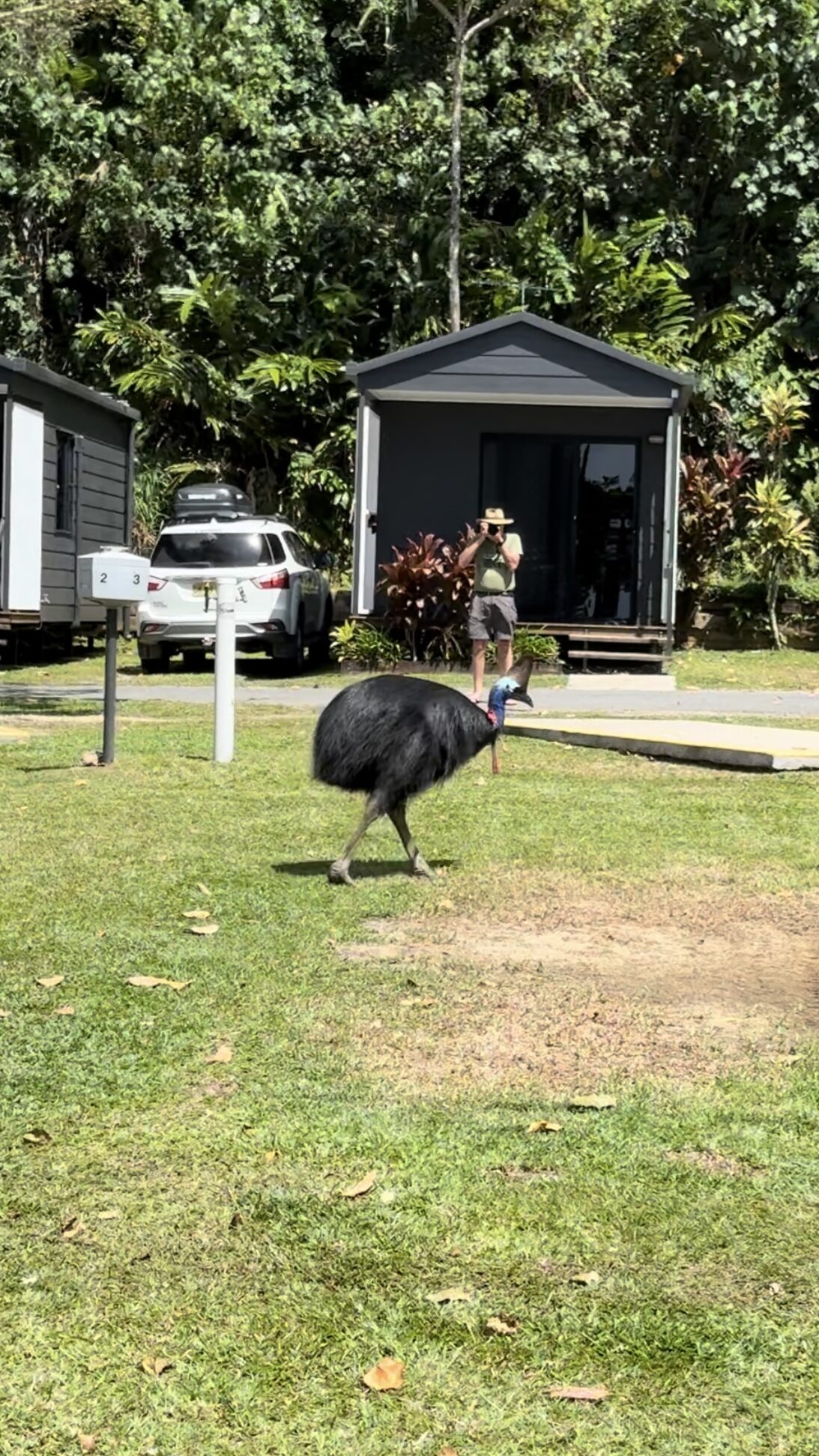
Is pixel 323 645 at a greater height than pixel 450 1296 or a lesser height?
greater

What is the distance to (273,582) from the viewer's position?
682 inches

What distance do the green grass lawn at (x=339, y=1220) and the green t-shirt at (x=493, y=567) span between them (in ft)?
26.1

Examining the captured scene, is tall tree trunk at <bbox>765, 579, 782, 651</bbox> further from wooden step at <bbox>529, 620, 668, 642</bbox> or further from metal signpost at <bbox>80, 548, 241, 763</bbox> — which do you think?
metal signpost at <bbox>80, 548, 241, 763</bbox>

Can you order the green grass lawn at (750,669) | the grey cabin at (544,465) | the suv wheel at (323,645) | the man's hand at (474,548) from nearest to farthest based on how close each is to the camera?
the man's hand at (474,548), the green grass lawn at (750,669), the grey cabin at (544,465), the suv wheel at (323,645)

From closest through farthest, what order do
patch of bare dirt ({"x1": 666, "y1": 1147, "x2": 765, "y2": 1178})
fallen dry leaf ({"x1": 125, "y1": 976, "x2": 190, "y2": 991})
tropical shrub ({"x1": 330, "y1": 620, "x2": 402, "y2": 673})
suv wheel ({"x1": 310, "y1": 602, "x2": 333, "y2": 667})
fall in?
patch of bare dirt ({"x1": 666, "y1": 1147, "x2": 765, "y2": 1178}), fallen dry leaf ({"x1": 125, "y1": 976, "x2": 190, "y2": 991}), tropical shrub ({"x1": 330, "y1": 620, "x2": 402, "y2": 673}), suv wheel ({"x1": 310, "y1": 602, "x2": 333, "y2": 667})

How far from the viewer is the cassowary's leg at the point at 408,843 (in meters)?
6.57

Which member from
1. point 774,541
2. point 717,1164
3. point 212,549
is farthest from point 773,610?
point 717,1164

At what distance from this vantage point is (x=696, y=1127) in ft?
12.5

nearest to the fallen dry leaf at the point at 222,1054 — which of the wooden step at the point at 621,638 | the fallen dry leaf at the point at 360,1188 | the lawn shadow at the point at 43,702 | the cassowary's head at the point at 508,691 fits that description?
the fallen dry leaf at the point at 360,1188

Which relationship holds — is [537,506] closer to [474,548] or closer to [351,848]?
[474,548]

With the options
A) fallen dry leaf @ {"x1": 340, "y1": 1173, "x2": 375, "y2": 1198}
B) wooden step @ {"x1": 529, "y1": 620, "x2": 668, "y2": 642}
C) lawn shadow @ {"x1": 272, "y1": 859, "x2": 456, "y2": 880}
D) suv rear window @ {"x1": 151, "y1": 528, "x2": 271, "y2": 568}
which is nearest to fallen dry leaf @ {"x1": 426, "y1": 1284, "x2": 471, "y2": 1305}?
fallen dry leaf @ {"x1": 340, "y1": 1173, "x2": 375, "y2": 1198}

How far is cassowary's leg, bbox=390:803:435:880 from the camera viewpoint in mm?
6574

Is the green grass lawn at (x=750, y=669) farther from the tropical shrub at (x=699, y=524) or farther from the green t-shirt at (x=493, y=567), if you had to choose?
the green t-shirt at (x=493, y=567)

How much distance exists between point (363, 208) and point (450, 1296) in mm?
25419
